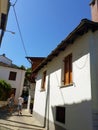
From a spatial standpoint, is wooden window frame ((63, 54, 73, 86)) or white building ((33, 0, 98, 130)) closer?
white building ((33, 0, 98, 130))

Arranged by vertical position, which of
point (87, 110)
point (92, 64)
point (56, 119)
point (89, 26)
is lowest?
point (56, 119)

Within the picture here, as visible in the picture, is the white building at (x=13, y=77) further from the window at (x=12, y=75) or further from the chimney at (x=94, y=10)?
the chimney at (x=94, y=10)

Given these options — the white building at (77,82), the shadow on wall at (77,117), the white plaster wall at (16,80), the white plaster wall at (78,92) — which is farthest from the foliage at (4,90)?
the shadow on wall at (77,117)

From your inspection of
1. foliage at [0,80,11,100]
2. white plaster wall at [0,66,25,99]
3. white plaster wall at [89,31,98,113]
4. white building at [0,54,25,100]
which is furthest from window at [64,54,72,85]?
white plaster wall at [0,66,25,99]

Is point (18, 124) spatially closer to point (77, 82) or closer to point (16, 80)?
point (77, 82)

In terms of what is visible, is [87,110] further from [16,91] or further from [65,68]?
[16,91]

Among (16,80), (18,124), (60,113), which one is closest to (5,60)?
(16,80)

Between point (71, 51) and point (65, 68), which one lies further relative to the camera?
point (65, 68)

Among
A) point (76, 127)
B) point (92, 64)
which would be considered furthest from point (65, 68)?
point (76, 127)

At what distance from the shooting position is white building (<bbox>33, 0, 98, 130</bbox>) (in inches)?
233

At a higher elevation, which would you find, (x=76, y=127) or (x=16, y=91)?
(x=16, y=91)

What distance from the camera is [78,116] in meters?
6.43

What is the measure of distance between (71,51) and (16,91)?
24.3 metres

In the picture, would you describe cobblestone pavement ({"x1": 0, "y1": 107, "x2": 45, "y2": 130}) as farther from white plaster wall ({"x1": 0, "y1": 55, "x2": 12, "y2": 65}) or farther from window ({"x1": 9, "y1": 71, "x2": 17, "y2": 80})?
white plaster wall ({"x1": 0, "y1": 55, "x2": 12, "y2": 65})
